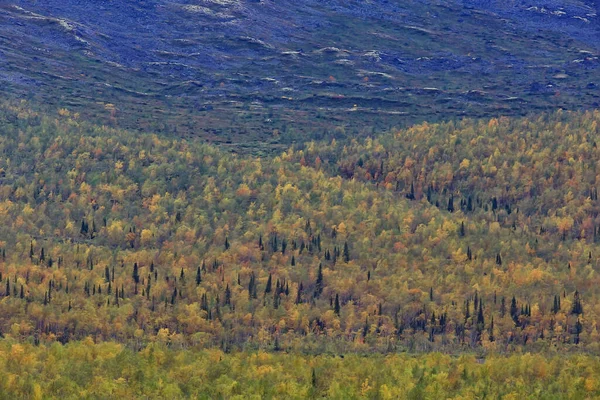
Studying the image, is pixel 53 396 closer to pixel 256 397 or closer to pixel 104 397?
pixel 104 397

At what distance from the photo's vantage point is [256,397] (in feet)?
652

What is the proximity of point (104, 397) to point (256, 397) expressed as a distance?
27.3 m

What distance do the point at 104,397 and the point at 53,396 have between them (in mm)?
9261

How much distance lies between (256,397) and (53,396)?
36597 mm

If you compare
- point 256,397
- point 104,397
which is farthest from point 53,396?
point 256,397

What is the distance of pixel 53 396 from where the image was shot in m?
200

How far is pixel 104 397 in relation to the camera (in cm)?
19912
